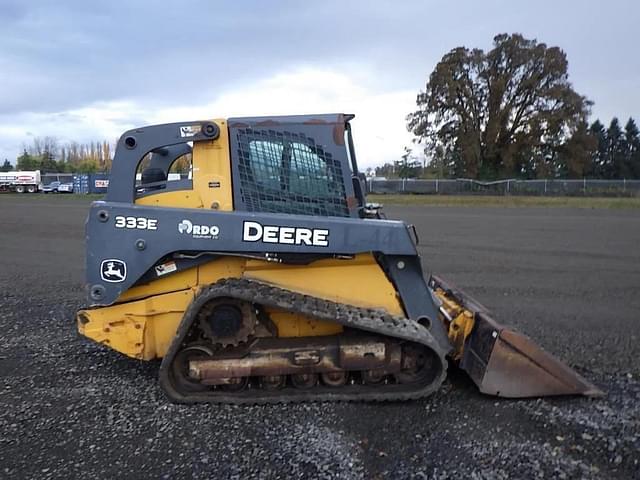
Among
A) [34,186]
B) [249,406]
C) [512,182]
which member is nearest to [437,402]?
[249,406]

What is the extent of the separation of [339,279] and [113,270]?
68.8 inches

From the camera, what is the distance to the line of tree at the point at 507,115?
163ft

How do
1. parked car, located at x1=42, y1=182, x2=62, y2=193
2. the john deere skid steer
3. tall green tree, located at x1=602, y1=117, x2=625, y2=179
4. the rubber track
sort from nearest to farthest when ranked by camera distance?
the rubber track < the john deere skid steer < parked car, located at x1=42, y1=182, x2=62, y2=193 < tall green tree, located at x1=602, y1=117, x2=625, y2=179

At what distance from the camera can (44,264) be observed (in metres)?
10.0

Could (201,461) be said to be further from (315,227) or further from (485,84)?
(485,84)

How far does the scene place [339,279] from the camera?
171 inches

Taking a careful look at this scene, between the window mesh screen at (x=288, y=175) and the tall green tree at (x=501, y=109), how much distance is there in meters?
47.5

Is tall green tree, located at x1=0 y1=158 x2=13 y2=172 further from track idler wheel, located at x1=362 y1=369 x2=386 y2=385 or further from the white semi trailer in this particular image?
track idler wheel, located at x1=362 y1=369 x2=386 y2=385

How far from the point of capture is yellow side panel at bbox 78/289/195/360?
4.30 m

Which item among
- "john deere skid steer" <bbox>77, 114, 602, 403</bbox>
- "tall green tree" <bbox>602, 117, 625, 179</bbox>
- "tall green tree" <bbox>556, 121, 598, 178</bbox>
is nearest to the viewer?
"john deere skid steer" <bbox>77, 114, 602, 403</bbox>

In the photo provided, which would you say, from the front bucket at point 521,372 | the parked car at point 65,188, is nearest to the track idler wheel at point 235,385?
the front bucket at point 521,372

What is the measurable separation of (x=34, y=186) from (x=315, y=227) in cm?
6304

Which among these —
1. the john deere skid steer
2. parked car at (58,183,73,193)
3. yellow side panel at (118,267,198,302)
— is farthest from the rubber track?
parked car at (58,183,73,193)

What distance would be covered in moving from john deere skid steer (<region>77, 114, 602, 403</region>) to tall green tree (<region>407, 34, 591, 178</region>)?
47478 millimetres
